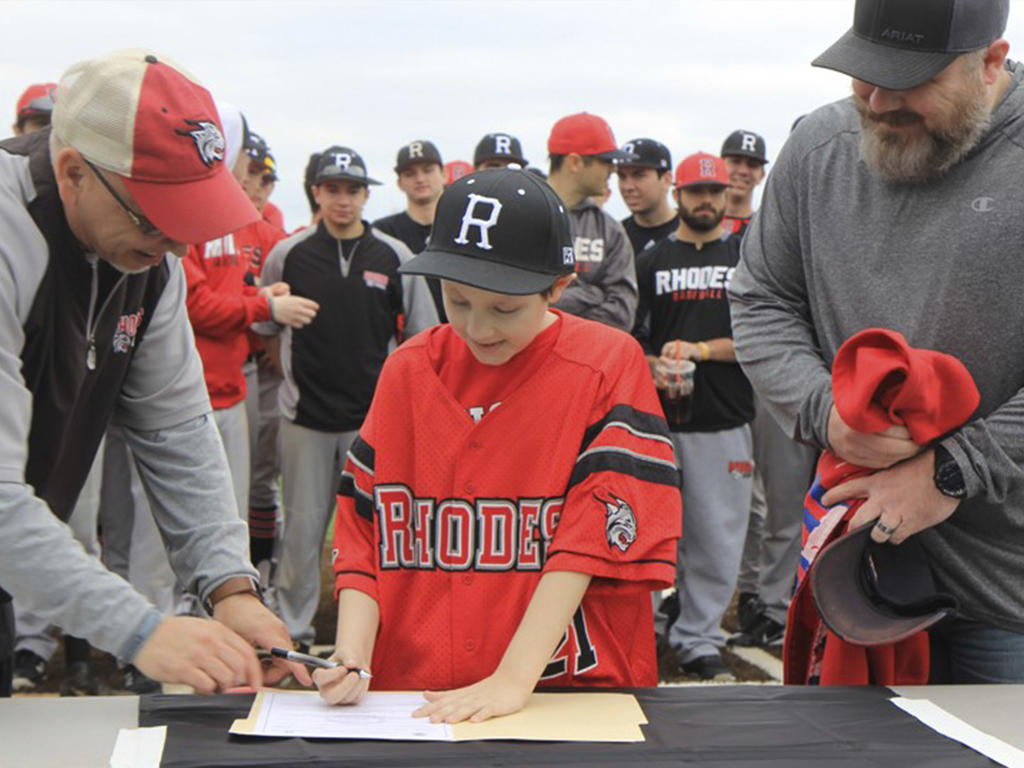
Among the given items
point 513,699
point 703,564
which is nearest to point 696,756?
point 513,699

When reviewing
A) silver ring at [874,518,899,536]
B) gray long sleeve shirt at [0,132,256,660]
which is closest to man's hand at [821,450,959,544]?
silver ring at [874,518,899,536]

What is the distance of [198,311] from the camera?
4566 millimetres

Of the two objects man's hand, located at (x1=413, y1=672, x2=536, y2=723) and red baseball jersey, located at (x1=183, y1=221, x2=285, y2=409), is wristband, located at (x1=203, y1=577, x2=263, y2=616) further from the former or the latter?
red baseball jersey, located at (x1=183, y1=221, x2=285, y2=409)

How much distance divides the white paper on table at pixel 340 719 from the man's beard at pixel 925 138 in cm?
113

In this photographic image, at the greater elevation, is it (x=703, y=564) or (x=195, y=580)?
(x=195, y=580)

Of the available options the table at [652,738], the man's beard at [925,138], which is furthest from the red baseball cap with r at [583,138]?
the table at [652,738]

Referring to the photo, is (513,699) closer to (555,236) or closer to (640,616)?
(640,616)

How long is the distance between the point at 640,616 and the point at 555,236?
2.10ft

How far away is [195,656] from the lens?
160 cm

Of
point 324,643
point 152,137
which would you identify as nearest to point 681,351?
point 324,643

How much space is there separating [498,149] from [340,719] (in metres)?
5.06

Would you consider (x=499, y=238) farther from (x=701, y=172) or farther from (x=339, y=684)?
(x=701, y=172)

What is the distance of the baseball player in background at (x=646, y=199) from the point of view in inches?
229

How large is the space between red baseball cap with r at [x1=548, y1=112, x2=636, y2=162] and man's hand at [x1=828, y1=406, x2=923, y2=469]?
3.22 m
